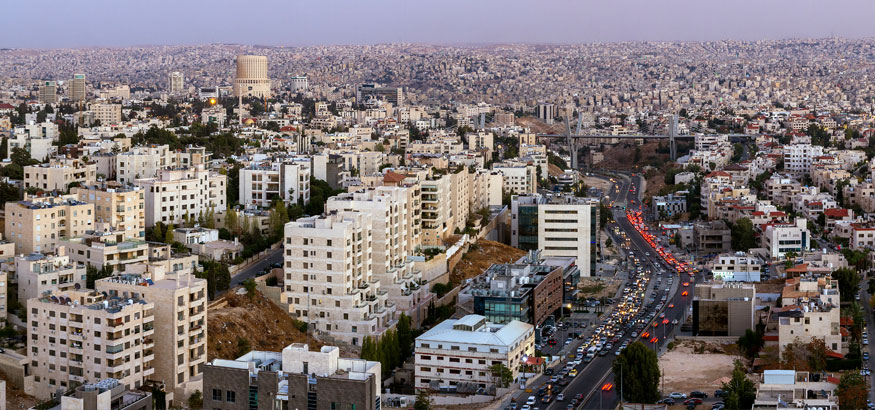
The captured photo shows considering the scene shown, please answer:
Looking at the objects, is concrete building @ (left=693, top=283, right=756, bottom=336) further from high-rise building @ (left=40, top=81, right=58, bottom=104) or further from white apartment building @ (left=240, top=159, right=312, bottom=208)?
high-rise building @ (left=40, top=81, right=58, bottom=104)

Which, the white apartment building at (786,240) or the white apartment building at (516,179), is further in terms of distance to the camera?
the white apartment building at (516,179)

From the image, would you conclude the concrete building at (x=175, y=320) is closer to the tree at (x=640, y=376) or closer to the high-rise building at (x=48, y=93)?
the tree at (x=640, y=376)

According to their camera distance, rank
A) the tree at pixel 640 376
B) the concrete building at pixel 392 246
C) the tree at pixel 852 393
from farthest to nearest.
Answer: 1. the concrete building at pixel 392 246
2. the tree at pixel 640 376
3. the tree at pixel 852 393

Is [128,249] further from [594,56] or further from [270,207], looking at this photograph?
[594,56]

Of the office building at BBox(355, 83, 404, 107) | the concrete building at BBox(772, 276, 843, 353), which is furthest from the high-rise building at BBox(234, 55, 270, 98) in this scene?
the concrete building at BBox(772, 276, 843, 353)

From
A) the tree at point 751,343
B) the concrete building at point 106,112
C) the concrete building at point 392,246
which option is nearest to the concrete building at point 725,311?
the tree at point 751,343

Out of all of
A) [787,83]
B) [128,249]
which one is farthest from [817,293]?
[787,83]

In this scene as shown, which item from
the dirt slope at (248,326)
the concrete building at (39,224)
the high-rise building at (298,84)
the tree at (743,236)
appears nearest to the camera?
the dirt slope at (248,326)
